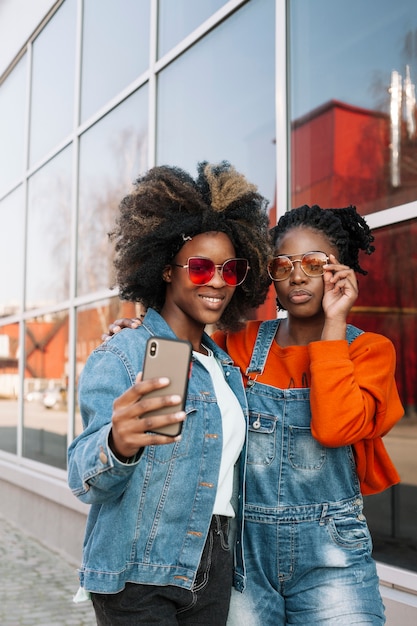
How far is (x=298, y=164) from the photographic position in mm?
4082

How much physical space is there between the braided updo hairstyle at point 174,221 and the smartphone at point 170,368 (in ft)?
2.33

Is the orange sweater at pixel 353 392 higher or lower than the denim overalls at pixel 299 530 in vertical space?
higher

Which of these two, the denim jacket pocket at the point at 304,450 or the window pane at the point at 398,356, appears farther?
the window pane at the point at 398,356

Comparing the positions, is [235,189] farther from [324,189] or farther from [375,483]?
[324,189]

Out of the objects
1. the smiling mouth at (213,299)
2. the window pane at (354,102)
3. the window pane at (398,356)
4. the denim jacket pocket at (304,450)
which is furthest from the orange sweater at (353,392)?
the window pane at (354,102)

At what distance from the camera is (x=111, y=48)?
6645 mm

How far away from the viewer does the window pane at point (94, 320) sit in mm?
6258

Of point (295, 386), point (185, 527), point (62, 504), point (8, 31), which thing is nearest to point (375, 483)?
point (295, 386)

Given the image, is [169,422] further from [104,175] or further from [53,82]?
[53,82]

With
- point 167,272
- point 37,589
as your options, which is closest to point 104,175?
point 37,589

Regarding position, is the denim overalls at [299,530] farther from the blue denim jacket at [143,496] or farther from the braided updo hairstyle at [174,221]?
Answer: the braided updo hairstyle at [174,221]

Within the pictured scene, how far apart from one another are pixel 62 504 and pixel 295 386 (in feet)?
16.3

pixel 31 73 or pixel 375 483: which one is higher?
pixel 31 73

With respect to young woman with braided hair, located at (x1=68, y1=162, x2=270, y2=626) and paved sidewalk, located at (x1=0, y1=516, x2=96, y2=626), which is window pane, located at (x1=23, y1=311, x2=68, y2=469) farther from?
young woman with braided hair, located at (x1=68, y1=162, x2=270, y2=626)
